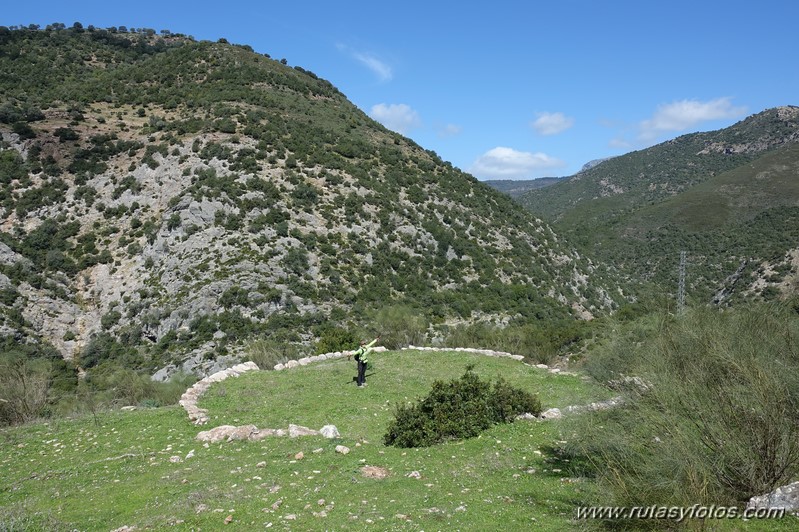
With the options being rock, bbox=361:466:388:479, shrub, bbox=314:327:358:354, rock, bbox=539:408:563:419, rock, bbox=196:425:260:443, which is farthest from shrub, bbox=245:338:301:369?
rock, bbox=361:466:388:479

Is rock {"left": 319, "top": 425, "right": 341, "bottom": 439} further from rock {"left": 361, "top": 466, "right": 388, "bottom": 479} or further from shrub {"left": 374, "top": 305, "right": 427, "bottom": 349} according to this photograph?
shrub {"left": 374, "top": 305, "right": 427, "bottom": 349}

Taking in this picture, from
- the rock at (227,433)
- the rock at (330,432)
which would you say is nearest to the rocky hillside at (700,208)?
the rock at (330,432)

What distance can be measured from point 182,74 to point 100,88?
8.22 meters

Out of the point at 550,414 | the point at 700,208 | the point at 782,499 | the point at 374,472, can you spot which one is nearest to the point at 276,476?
the point at 374,472

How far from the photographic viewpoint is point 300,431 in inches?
472

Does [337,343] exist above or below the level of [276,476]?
above

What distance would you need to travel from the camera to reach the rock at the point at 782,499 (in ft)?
19.3

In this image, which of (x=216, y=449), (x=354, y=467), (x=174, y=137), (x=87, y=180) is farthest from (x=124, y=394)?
(x=174, y=137)

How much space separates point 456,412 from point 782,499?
6714 millimetres

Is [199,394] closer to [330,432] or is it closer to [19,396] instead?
[19,396]

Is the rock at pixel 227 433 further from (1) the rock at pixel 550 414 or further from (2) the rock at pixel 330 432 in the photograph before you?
(1) the rock at pixel 550 414

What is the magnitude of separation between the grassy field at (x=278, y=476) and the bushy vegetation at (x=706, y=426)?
80 centimetres

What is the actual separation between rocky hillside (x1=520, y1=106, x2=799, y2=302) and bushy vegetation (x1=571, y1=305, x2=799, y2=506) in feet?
55.5

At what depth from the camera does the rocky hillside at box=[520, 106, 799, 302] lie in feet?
192
